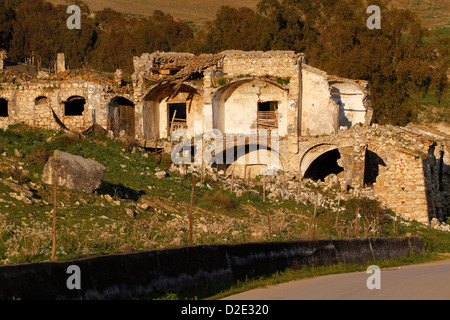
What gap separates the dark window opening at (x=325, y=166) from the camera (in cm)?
3425

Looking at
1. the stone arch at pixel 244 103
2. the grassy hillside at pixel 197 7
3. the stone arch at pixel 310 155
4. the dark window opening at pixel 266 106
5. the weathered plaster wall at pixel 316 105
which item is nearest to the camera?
the stone arch at pixel 310 155

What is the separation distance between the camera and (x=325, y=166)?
3509 cm

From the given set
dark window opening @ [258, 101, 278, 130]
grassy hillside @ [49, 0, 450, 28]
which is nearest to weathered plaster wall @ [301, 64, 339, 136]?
dark window opening @ [258, 101, 278, 130]

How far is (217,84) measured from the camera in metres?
32.8

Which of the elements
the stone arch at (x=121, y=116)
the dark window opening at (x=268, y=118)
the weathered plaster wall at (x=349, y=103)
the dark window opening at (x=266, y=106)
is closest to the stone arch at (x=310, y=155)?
the dark window opening at (x=268, y=118)

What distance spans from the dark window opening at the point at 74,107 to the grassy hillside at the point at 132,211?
3023 millimetres

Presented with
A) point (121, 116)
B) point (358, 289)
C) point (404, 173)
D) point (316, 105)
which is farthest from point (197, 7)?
point (358, 289)

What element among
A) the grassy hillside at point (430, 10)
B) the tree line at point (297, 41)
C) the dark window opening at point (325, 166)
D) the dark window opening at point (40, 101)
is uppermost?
the grassy hillside at point (430, 10)

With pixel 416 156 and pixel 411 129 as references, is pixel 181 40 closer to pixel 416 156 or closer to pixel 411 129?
pixel 411 129

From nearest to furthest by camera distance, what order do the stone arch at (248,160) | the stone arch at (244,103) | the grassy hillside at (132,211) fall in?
the grassy hillside at (132,211)
the stone arch at (244,103)
the stone arch at (248,160)

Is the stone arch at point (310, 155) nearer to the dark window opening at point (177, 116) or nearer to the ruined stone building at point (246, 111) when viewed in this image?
the ruined stone building at point (246, 111)

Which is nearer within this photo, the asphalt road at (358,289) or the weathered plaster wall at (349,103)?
the asphalt road at (358,289)

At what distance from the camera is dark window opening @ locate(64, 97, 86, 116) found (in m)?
34.2
